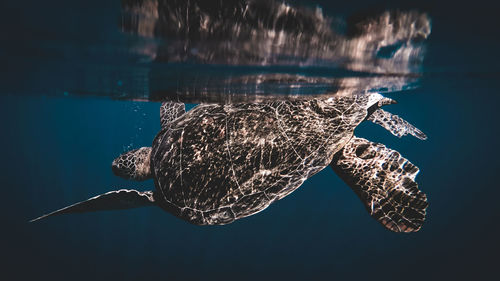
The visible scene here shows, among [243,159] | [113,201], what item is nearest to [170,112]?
[113,201]

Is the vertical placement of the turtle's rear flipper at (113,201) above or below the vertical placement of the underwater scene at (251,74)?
below

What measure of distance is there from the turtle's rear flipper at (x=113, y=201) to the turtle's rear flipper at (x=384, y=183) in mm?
2894

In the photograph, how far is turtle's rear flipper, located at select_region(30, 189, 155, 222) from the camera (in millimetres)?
3096

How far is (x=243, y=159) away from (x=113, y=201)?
6.43ft

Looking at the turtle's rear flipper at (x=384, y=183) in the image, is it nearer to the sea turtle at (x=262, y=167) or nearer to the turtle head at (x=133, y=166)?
the sea turtle at (x=262, y=167)

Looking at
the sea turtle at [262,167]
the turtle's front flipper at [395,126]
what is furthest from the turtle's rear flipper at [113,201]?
the turtle's front flipper at [395,126]

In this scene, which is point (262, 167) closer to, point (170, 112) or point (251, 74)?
point (251, 74)

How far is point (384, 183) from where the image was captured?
3223 mm

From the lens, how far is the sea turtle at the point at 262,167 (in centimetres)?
311

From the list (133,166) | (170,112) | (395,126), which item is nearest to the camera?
(133,166)

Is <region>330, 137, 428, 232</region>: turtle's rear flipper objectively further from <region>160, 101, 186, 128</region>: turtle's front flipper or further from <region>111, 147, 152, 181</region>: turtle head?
<region>160, 101, 186, 128</region>: turtle's front flipper

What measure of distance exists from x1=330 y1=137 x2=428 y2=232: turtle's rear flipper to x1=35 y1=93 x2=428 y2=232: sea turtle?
11mm

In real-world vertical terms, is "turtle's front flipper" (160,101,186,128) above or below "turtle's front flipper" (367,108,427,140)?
below

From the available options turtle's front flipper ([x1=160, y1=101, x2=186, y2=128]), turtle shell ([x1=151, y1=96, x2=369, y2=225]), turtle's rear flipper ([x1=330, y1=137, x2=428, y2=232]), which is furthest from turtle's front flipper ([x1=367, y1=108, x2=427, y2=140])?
turtle's front flipper ([x1=160, y1=101, x2=186, y2=128])
